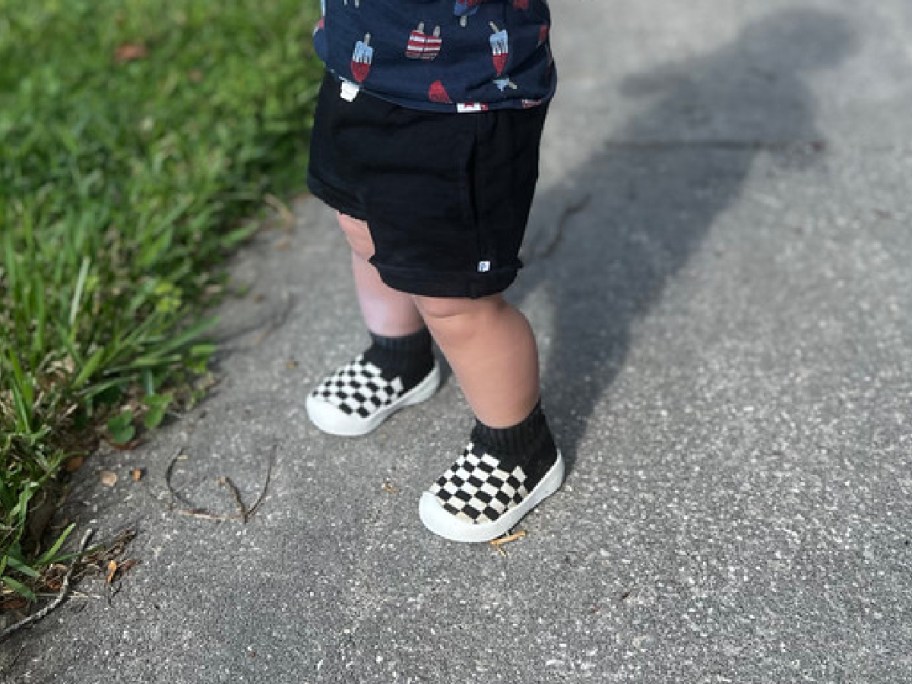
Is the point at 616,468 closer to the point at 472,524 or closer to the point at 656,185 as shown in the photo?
the point at 472,524

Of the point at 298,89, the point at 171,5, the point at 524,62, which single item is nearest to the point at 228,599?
the point at 524,62

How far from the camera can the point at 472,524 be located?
6.07ft

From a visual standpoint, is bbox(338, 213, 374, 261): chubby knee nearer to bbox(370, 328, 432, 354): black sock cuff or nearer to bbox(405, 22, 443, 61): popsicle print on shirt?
bbox(370, 328, 432, 354): black sock cuff

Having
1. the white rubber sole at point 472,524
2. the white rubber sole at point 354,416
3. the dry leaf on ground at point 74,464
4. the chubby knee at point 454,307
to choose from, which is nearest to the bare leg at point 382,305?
the white rubber sole at point 354,416

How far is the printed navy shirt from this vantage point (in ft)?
5.02

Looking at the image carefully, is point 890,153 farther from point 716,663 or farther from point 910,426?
point 716,663

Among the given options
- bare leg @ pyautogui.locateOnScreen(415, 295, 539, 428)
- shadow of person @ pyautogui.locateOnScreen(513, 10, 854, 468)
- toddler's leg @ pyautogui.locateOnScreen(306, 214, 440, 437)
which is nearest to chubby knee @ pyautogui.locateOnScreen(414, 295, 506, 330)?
bare leg @ pyautogui.locateOnScreen(415, 295, 539, 428)

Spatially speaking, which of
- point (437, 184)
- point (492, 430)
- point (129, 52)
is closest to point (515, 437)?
point (492, 430)

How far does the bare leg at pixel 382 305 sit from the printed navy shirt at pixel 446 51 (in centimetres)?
47

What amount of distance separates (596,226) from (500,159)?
1.19 meters

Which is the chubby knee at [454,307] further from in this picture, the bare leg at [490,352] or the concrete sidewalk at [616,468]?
the concrete sidewalk at [616,468]

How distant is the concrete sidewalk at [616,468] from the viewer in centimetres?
167

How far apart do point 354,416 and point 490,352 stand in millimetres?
421

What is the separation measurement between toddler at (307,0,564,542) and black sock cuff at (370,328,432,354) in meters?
0.27
